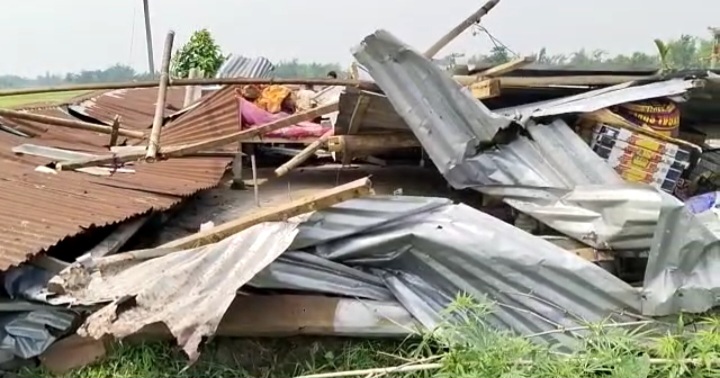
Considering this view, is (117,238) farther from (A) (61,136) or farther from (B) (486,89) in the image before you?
(A) (61,136)

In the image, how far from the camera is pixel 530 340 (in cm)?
328

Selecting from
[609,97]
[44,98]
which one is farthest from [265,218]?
[44,98]

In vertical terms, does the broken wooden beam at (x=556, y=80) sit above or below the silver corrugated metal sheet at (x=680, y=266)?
above

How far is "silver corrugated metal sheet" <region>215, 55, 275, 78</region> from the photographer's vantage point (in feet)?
42.8

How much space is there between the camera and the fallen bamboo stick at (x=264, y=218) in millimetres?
3414

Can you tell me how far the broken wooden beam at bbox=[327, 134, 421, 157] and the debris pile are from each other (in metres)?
0.01

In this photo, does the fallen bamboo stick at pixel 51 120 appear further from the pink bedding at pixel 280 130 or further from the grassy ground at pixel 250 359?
the grassy ground at pixel 250 359

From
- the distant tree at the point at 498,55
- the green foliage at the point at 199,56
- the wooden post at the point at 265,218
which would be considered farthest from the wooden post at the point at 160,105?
the green foliage at the point at 199,56

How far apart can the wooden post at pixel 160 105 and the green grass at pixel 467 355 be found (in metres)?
1.64

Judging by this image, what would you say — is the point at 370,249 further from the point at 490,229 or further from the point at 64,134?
the point at 64,134

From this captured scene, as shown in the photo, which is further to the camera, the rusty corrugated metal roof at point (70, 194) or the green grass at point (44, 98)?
the green grass at point (44, 98)

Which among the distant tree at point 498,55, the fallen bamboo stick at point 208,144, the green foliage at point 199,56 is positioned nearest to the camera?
the fallen bamboo stick at point 208,144

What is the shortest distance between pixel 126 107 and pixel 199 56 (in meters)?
7.41

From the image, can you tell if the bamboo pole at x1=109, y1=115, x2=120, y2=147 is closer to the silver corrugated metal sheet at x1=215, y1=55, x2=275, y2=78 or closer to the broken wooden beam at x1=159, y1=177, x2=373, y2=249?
the broken wooden beam at x1=159, y1=177, x2=373, y2=249
